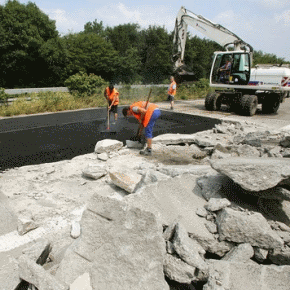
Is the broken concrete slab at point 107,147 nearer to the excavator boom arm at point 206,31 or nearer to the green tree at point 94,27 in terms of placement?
the excavator boom arm at point 206,31

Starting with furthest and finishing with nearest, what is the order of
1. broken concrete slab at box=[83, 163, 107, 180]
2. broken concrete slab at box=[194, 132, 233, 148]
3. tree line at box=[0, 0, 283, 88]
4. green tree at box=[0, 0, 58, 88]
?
→ 1. tree line at box=[0, 0, 283, 88]
2. green tree at box=[0, 0, 58, 88]
3. broken concrete slab at box=[194, 132, 233, 148]
4. broken concrete slab at box=[83, 163, 107, 180]

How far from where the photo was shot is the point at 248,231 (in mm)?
2609

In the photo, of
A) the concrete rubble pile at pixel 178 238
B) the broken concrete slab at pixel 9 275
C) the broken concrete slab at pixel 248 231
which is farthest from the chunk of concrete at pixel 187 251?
the broken concrete slab at pixel 9 275

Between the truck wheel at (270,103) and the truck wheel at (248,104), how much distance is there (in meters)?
1.11

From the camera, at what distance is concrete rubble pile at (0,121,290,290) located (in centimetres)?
220

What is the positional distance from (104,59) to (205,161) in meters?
24.5

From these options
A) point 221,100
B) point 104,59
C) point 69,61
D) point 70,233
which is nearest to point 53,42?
point 69,61

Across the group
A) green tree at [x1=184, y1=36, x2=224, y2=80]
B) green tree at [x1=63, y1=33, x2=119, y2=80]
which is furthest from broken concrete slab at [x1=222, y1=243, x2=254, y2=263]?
green tree at [x1=184, y1=36, x2=224, y2=80]

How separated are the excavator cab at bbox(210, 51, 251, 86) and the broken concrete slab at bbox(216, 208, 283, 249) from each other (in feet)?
33.8

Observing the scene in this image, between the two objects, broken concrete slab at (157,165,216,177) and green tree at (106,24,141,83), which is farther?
green tree at (106,24,141,83)

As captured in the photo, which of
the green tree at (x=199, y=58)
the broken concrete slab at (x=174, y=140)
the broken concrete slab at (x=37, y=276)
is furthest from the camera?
the green tree at (x=199, y=58)

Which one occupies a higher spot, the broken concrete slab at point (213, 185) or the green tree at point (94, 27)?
the green tree at point (94, 27)

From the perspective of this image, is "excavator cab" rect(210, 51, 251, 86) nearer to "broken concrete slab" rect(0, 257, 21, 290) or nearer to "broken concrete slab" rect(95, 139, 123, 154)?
"broken concrete slab" rect(95, 139, 123, 154)

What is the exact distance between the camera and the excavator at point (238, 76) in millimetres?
11383
